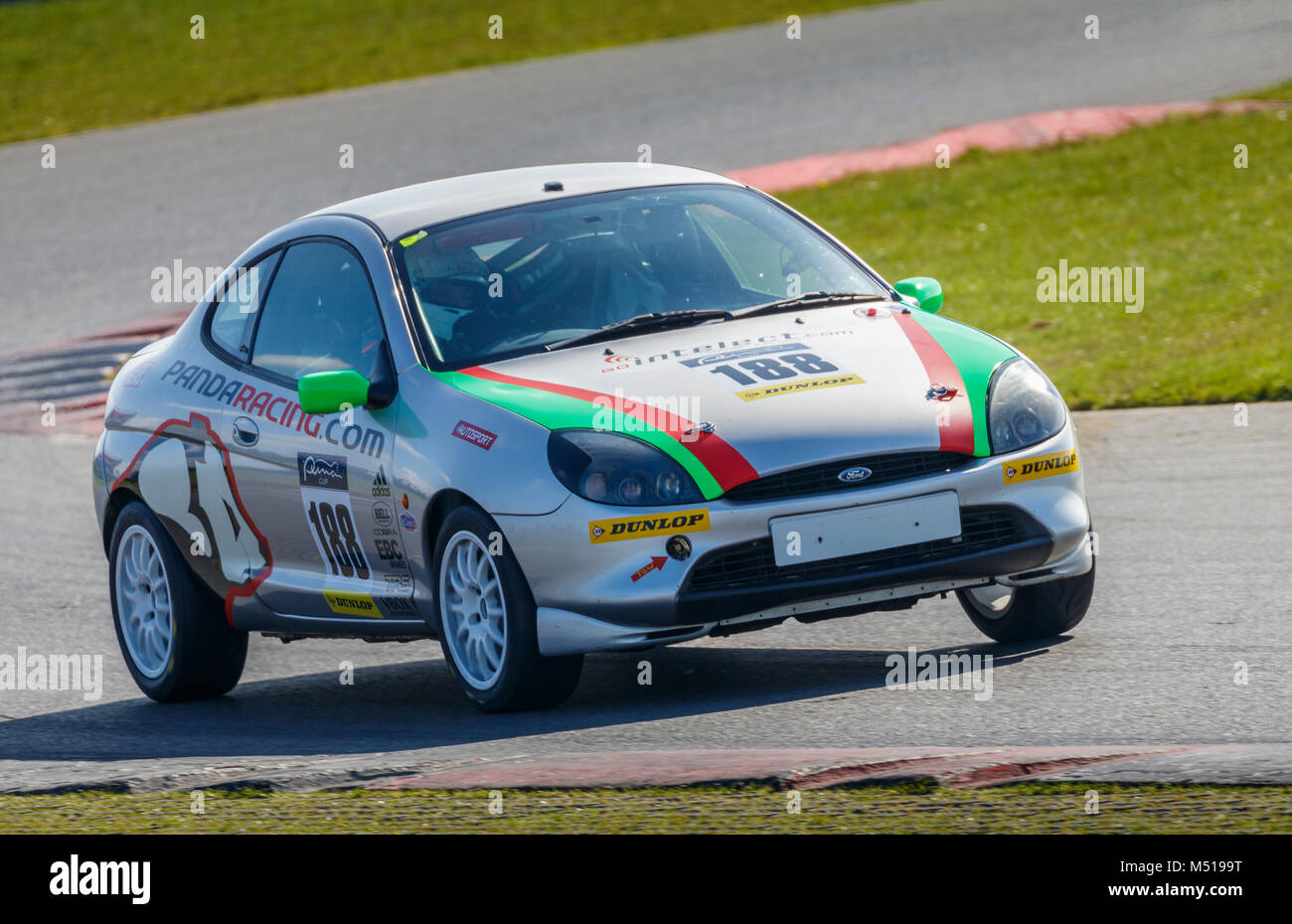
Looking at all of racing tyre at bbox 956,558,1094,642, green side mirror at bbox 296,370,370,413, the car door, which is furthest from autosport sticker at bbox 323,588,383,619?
racing tyre at bbox 956,558,1094,642

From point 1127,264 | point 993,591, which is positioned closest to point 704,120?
point 1127,264

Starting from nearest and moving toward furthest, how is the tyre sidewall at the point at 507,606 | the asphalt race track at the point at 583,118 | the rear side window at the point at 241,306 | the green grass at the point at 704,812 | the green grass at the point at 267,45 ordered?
the green grass at the point at 704,812
the tyre sidewall at the point at 507,606
the rear side window at the point at 241,306
the asphalt race track at the point at 583,118
the green grass at the point at 267,45

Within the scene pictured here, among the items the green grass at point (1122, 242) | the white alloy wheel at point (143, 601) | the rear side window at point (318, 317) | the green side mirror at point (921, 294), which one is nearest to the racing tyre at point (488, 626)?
the rear side window at point (318, 317)

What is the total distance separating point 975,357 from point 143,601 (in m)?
3.40

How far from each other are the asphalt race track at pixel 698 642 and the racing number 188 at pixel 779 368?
1002 mm

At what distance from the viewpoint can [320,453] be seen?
716 centimetres

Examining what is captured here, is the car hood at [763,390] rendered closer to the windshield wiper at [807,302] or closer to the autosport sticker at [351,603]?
the windshield wiper at [807,302]

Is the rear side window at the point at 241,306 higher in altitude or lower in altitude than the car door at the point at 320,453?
higher

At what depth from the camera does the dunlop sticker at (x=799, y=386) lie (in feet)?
21.0

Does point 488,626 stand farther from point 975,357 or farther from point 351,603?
point 975,357

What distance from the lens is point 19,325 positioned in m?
17.0

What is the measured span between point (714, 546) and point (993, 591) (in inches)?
58.7

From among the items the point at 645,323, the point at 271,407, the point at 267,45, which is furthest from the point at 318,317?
the point at 267,45

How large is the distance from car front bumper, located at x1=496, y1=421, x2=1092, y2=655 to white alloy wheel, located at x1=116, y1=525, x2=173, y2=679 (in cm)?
227
